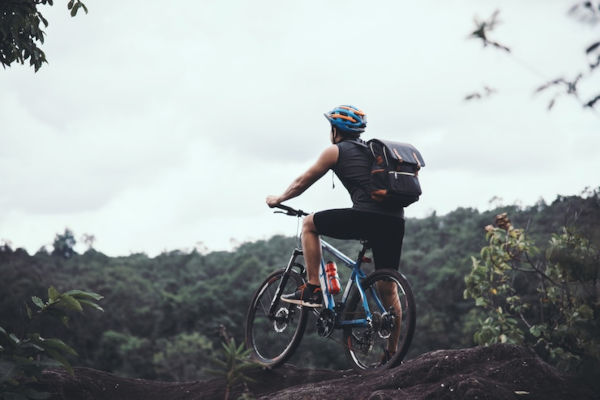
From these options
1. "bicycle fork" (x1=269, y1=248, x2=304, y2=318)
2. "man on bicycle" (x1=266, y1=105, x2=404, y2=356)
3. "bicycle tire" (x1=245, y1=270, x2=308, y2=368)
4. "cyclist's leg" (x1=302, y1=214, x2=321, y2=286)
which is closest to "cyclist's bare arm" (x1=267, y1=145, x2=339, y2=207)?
"man on bicycle" (x1=266, y1=105, x2=404, y2=356)

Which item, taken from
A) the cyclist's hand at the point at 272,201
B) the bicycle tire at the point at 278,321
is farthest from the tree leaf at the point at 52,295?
the bicycle tire at the point at 278,321

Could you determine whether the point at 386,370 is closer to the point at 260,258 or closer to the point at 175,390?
the point at 175,390

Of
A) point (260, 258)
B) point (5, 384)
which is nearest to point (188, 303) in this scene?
point (260, 258)

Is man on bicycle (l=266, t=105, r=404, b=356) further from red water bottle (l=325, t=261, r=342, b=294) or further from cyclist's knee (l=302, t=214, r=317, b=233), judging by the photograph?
red water bottle (l=325, t=261, r=342, b=294)

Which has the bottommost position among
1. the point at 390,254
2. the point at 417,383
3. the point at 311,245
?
the point at 417,383

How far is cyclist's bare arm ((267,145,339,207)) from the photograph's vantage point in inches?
232

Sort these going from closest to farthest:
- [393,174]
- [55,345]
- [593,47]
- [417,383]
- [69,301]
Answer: [593,47]
[55,345]
[69,301]
[417,383]
[393,174]

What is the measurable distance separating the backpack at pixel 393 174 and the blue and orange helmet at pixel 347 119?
0.29m

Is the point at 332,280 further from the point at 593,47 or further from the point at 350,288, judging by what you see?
the point at 593,47

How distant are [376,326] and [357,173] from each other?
123 centimetres

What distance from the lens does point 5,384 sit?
12.0 feet

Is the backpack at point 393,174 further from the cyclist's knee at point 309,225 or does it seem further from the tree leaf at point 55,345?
the tree leaf at point 55,345

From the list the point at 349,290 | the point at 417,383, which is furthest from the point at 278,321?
the point at 417,383

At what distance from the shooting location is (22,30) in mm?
6445
